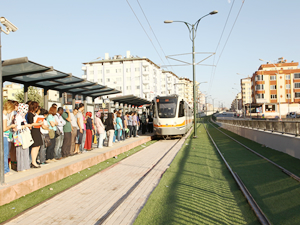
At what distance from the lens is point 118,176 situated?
8164mm

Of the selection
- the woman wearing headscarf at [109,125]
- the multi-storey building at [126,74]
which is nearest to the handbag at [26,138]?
the woman wearing headscarf at [109,125]

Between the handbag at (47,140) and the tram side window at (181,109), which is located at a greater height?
the tram side window at (181,109)

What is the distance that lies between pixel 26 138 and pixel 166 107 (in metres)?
14.0

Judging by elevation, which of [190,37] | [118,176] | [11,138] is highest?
[190,37]

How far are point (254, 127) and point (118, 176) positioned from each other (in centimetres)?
1383

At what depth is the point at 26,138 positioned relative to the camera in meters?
7.24

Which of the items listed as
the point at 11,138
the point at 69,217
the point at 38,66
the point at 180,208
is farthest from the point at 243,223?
the point at 38,66

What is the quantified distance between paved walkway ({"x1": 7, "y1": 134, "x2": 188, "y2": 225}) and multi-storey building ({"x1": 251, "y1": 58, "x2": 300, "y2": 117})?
251 ft

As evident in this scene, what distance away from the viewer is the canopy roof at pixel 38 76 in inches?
310

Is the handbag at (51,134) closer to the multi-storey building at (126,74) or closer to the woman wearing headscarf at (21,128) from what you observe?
the woman wearing headscarf at (21,128)

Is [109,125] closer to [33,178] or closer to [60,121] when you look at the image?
[60,121]

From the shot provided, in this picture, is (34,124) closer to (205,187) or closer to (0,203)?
(0,203)

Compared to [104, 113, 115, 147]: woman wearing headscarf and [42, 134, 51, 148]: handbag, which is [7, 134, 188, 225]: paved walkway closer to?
[42, 134, 51, 148]: handbag

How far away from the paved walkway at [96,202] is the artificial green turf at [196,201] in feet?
0.93
